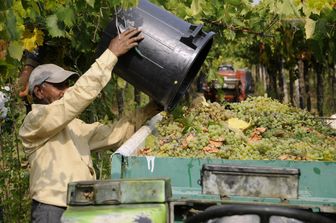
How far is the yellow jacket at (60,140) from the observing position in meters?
3.85

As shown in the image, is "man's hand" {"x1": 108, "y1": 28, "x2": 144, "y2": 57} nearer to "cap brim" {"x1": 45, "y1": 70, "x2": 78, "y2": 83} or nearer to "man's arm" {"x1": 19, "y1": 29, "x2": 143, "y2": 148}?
"man's arm" {"x1": 19, "y1": 29, "x2": 143, "y2": 148}

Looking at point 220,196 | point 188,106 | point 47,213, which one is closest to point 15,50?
point 47,213

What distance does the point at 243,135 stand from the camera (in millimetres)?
4566

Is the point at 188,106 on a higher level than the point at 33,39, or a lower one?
lower

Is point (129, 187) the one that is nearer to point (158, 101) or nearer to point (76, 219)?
point (76, 219)

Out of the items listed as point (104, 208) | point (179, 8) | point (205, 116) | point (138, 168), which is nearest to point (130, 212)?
point (104, 208)

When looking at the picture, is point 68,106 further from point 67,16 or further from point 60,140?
point 67,16

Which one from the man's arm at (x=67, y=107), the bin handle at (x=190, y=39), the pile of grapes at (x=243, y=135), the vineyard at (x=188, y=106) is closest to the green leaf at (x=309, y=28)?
the vineyard at (x=188, y=106)

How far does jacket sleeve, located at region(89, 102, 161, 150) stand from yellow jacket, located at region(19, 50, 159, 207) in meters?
0.26

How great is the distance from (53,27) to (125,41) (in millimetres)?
982

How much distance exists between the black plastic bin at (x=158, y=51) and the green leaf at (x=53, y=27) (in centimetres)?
61

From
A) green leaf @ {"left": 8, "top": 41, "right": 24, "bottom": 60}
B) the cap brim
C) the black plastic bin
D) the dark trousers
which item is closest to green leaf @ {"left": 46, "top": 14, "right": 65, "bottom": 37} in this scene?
the black plastic bin

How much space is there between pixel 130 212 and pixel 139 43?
1.68 metres

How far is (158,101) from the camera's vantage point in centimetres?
443
